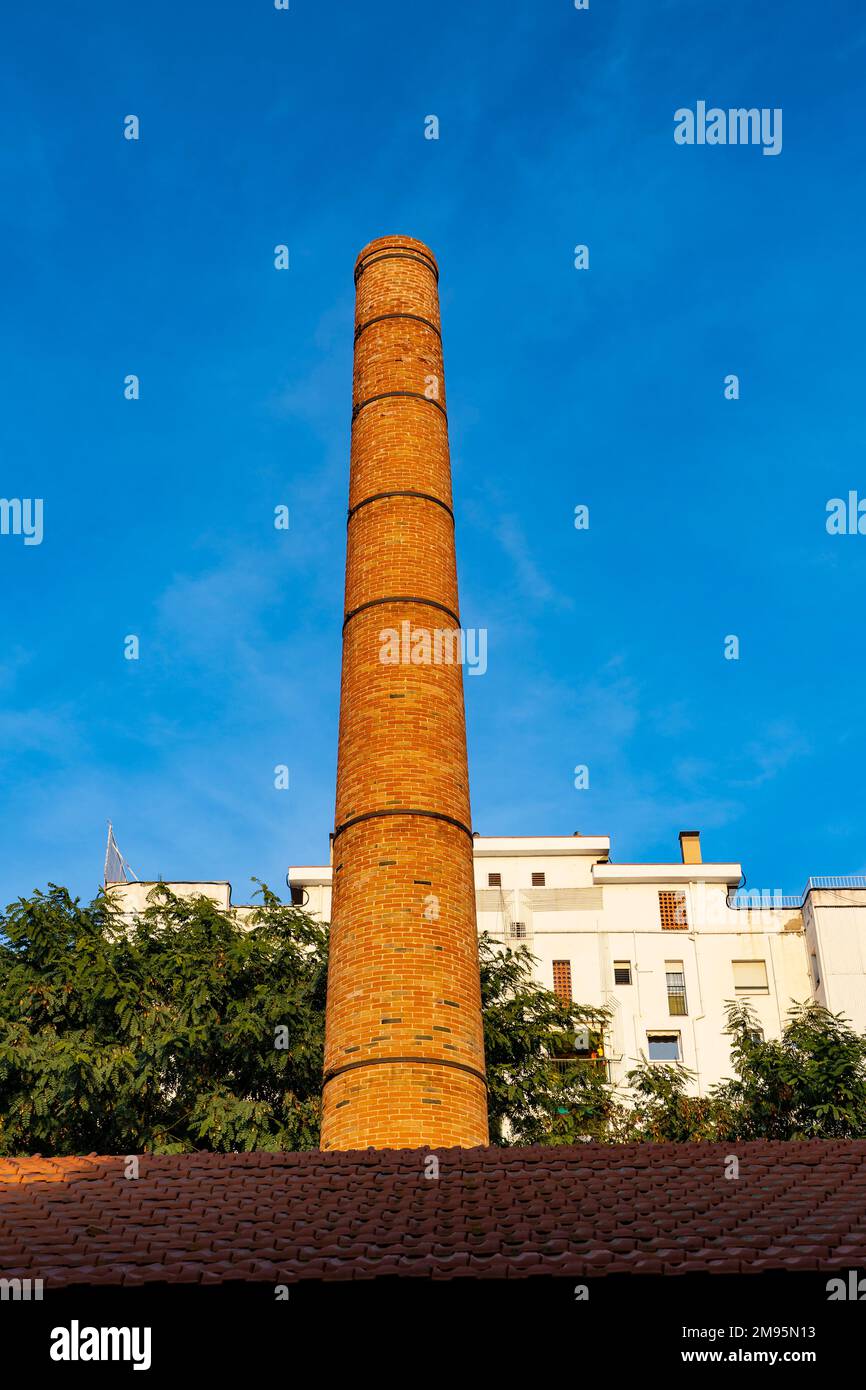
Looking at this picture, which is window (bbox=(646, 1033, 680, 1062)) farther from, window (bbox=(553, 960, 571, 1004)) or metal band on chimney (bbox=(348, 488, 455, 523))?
metal band on chimney (bbox=(348, 488, 455, 523))

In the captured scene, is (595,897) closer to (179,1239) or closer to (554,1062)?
(554,1062)

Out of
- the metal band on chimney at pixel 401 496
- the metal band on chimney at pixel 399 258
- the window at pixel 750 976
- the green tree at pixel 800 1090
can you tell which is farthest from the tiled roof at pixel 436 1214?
the window at pixel 750 976

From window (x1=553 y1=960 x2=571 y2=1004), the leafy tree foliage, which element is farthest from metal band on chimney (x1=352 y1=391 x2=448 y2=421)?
window (x1=553 y1=960 x2=571 y2=1004)

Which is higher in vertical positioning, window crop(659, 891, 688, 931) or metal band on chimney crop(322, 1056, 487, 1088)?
window crop(659, 891, 688, 931)

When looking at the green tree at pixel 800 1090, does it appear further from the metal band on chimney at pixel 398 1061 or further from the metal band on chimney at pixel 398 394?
the metal band on chimney at pixel 398 394

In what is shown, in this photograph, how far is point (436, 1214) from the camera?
27.5 ft

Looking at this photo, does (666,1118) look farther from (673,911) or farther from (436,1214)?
(436,1214)

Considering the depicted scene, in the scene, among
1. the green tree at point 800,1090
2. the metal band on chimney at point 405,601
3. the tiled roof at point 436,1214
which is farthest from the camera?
the green tree at point 800,1090

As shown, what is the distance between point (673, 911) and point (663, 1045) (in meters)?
4.20

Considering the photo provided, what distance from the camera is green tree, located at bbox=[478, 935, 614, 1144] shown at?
19734mm

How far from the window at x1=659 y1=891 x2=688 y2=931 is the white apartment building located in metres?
0.03

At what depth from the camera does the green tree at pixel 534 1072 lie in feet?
64.7

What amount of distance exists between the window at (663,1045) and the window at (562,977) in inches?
88.2
